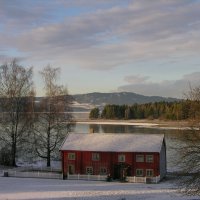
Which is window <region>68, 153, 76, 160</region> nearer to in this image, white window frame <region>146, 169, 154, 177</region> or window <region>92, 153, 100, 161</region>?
window <region>92, 153, 100, 161</region>

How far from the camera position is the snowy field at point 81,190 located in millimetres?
33188

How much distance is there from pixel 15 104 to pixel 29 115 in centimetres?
235

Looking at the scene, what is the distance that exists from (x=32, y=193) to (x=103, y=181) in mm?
10581

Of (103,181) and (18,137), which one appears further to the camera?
(18,137)

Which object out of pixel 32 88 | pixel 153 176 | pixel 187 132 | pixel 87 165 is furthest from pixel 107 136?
pixel 187 132

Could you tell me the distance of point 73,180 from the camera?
44.4 m

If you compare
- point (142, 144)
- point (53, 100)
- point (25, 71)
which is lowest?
point (142, 144)

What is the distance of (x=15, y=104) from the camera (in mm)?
54062

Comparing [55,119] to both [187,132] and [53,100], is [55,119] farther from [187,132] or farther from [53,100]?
[187,132]

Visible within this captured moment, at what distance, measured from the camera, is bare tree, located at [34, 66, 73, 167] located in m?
52.8

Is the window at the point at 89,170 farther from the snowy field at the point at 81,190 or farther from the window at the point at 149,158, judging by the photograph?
the window at the point at 149,158

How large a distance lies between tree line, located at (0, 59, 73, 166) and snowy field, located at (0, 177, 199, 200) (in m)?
11.3

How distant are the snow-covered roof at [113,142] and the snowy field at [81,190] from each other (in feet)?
18.3

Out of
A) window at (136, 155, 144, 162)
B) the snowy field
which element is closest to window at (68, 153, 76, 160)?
the snowy field
